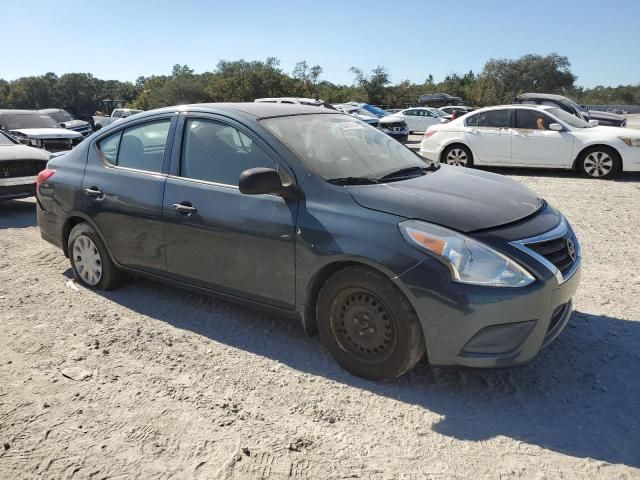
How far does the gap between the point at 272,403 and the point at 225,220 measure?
1274mm

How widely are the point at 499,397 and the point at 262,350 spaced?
159cm

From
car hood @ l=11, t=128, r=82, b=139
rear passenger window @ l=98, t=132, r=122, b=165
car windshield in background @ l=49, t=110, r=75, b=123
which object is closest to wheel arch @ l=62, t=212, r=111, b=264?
rear passenger window @ l=98, t=132, r=122, b=165

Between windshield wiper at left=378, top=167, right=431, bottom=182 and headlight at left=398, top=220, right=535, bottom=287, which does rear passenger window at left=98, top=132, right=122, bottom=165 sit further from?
headlight at left=398, top=220, right=535, bottom=287

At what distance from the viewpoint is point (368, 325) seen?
10.5 ft

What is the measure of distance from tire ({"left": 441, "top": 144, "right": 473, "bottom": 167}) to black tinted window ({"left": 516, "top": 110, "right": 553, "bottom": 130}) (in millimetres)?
1163

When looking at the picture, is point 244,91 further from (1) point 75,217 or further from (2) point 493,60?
(1) point 75,217

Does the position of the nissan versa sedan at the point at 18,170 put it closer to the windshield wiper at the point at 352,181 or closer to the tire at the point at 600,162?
the windshield wiper at the point at 352,181

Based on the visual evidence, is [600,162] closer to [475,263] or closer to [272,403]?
[475,263]

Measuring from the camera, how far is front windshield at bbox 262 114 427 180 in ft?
11.8

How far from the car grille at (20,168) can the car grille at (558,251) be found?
8301 millimetres

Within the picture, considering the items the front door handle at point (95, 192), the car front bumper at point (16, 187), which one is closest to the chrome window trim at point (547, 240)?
the front door handle at point (95, 192)

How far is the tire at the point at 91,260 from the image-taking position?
4734 mm

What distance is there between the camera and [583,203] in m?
8.37

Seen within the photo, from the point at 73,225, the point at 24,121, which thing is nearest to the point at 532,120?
the point at 73,225
